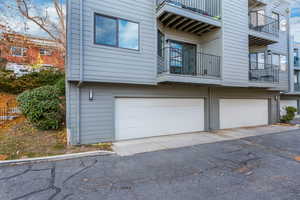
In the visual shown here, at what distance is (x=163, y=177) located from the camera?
3.61 m

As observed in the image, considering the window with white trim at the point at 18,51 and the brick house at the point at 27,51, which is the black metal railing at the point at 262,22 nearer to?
the brick house at the point at 27,51

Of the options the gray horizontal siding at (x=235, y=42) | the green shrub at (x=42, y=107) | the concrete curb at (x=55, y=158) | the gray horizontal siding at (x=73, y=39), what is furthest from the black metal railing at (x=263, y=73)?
the green shrub at (x=42, y=107)

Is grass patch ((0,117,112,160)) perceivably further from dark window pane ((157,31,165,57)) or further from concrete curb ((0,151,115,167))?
dark window pane ((157,31,165,57))

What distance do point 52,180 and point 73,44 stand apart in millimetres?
4437

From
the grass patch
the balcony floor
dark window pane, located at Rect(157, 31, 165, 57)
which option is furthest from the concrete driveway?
the balcony floor

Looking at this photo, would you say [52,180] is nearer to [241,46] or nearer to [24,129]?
[24,129]

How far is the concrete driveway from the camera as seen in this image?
2.94 m

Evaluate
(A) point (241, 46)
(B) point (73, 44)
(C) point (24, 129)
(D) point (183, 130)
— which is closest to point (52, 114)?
(C) point (24, 129)

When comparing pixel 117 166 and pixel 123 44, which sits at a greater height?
pixel 123 44

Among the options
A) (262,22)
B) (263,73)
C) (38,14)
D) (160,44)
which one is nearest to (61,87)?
(160,44)

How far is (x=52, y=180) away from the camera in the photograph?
11.3 ft

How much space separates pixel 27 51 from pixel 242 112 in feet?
59.1

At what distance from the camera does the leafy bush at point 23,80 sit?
32.9 ft

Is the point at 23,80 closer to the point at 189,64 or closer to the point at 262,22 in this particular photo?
the point at 189,64
